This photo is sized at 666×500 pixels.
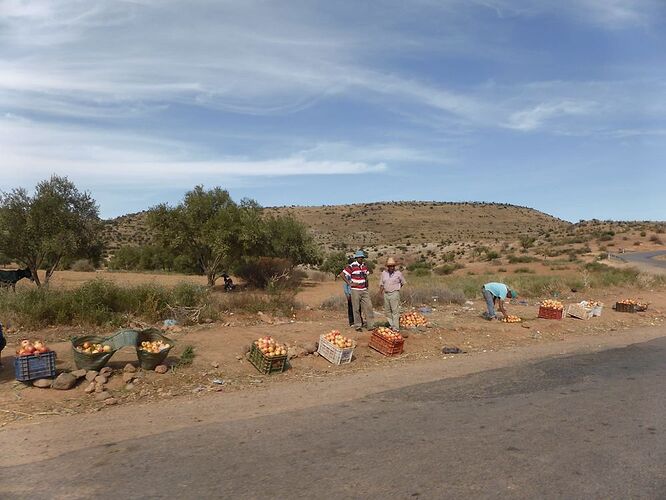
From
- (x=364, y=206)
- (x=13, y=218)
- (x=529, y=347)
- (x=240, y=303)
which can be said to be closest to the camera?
(x=529, y=347)

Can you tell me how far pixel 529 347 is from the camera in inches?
494

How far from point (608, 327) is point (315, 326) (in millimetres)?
9124

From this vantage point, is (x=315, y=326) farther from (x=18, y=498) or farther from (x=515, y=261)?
(x=515, y=261)

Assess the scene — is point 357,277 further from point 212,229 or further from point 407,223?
point 407,223

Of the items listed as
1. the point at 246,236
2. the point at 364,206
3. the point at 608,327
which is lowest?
the point at 608,327

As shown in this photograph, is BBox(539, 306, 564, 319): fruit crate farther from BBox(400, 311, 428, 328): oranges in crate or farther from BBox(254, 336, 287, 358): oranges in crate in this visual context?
BBox(254, 336, 287, 358): oranges in crate

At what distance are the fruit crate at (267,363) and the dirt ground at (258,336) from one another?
14cm

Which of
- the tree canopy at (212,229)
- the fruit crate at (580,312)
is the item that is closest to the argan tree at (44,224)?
the tree canopy at (212,229)

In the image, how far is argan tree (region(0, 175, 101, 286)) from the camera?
19.5m

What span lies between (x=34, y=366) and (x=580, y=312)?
1522cm

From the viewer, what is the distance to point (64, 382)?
315 inches

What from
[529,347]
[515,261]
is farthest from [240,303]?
[515,261]

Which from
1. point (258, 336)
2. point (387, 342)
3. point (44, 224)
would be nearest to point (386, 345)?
point (387, 342)

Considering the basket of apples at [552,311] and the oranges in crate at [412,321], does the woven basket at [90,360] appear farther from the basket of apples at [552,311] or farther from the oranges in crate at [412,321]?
the basket of apples at [552,311]
